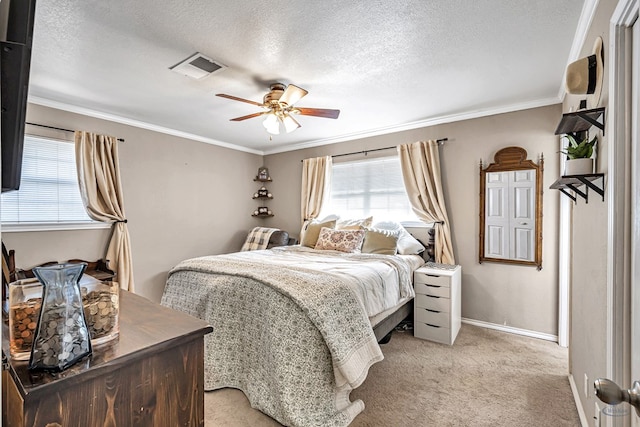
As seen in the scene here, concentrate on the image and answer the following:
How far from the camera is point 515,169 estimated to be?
127 inches

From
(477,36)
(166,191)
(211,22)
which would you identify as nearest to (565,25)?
(477,36)

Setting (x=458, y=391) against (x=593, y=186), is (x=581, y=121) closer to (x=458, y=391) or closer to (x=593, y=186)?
(x=593, y=186)

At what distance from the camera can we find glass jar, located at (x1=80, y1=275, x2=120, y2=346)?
88cm

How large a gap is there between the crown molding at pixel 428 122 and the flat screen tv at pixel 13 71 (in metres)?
3.70

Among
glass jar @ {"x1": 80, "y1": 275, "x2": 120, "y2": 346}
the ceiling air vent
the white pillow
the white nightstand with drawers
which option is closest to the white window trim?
the ceiling air vent

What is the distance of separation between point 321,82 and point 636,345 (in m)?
2.55

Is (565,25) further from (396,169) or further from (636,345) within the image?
(396,169)

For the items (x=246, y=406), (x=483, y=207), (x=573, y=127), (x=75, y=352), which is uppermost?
(x=573, y=127)

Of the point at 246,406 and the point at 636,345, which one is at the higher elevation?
the point at 636,345

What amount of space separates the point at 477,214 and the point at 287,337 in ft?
8.61

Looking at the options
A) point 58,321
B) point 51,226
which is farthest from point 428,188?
point 51,226

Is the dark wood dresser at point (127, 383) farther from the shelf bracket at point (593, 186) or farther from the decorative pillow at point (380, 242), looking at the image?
the decorative pillow at point (380, 242)

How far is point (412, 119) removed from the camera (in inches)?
147

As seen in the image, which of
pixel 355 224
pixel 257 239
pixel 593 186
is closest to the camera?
pixel 593 186
